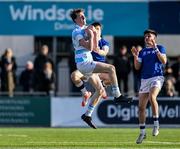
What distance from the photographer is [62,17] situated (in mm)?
27859

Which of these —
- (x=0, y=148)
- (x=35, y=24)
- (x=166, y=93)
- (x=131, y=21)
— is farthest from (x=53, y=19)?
(x=0, y=148)

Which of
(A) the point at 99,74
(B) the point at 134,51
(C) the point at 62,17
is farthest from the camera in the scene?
(C) the point at 62,17

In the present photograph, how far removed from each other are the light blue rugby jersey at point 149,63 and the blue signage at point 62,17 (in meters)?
8.27

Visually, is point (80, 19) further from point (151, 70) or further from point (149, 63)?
point (151, 70)

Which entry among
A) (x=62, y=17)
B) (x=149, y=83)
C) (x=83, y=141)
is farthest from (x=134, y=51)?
(x=62, y=17)

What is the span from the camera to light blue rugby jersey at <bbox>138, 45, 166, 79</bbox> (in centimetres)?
1939

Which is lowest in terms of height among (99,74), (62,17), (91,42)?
(99,74)

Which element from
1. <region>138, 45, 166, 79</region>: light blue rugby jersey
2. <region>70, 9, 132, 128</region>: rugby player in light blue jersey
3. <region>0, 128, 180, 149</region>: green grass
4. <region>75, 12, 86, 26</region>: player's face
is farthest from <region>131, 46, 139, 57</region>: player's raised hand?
<region>0, 128, 180, 149</region>: green grass

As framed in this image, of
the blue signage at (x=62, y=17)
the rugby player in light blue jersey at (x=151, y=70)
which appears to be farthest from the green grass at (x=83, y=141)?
the blue signage at (x=62, y=17)

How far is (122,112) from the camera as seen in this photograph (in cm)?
2745

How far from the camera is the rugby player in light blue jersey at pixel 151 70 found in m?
18.9

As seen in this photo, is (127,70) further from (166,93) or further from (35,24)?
(35,24)

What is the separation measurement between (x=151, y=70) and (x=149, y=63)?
175mm

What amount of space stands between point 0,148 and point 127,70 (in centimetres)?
1276
